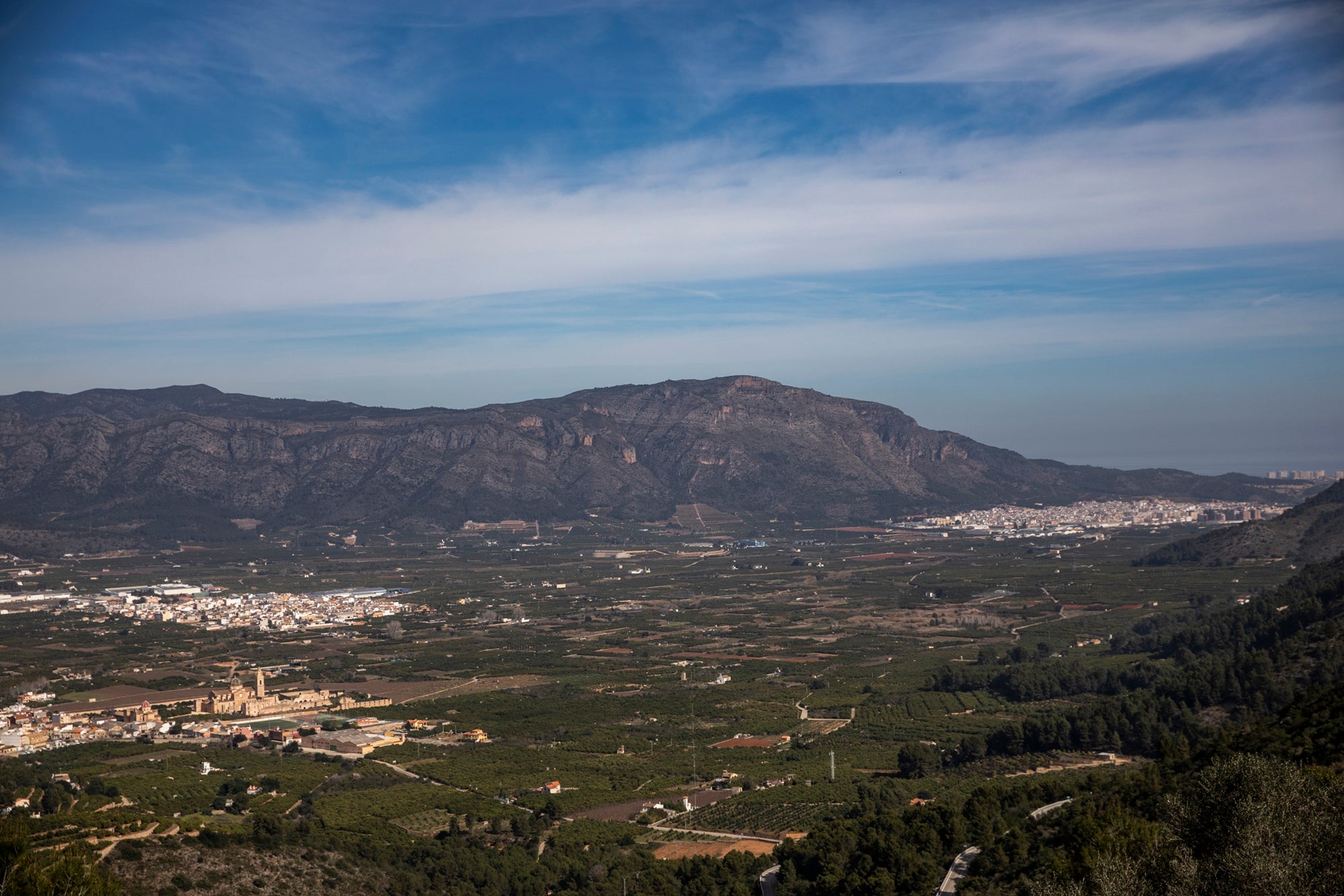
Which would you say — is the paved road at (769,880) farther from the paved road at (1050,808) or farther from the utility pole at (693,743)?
the utility pole at (693,743)

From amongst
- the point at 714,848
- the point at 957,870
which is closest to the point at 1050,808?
the point at 957,870

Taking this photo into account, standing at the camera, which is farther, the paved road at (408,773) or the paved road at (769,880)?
the paved road at (408,773)

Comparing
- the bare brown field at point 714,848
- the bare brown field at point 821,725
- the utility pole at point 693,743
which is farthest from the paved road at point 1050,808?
the bare brown field at point 821,725

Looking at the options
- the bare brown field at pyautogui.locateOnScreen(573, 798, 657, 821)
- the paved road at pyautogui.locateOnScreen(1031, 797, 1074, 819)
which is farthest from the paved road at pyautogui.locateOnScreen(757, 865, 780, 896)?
the bare brown field at pyautogui.locateOnScreen(573, 798, 657, 821)

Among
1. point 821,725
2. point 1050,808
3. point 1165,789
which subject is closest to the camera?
point 1165,789

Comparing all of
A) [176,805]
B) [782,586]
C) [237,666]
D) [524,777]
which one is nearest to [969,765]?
[524,777]

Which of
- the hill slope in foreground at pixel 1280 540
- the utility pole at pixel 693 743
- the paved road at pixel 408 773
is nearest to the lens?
the paved road at pixel 408 773

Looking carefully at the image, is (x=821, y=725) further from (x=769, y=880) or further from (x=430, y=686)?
(x=769, y=880)

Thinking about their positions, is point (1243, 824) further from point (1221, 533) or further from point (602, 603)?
point (1221, 533)
